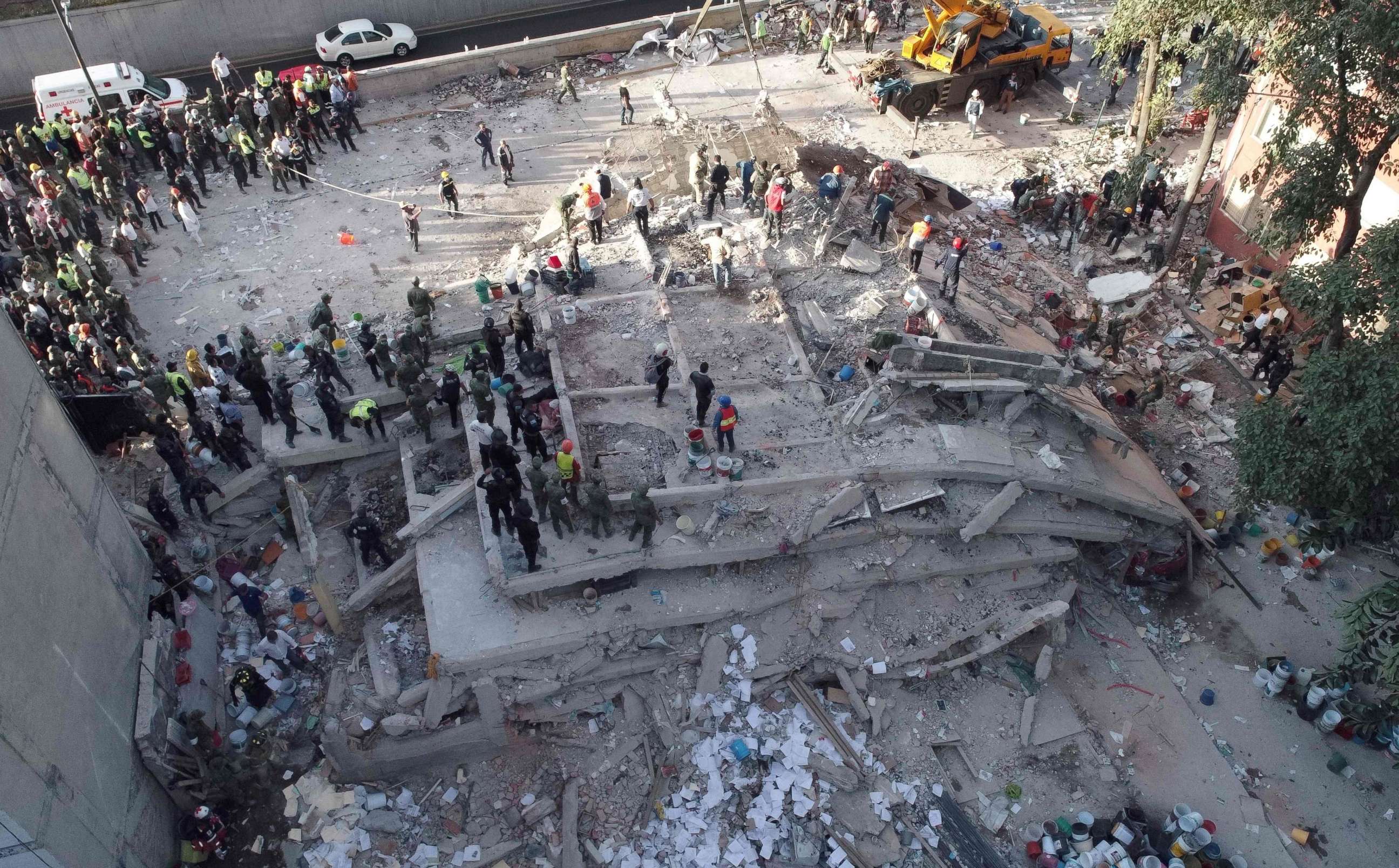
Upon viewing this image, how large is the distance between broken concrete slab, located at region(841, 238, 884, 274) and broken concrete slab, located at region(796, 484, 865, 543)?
17.8 feet

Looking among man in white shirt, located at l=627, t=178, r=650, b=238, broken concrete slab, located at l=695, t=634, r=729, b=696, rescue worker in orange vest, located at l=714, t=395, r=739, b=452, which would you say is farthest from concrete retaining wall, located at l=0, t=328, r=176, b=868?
man in white shirt, located at l=627, t=178, r=650, b=238

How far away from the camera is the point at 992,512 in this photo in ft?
40.8

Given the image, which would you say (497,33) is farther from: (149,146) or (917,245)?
(917,245)

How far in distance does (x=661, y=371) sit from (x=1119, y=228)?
35.4 ft

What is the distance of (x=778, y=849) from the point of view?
10.6 meters

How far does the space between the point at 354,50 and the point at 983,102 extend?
16.7 meters

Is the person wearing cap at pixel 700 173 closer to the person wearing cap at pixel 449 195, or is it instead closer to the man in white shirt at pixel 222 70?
the person wearing cap at pixel 449 195

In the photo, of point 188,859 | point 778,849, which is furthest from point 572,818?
point 188,859

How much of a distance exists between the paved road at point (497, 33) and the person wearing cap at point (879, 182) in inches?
524

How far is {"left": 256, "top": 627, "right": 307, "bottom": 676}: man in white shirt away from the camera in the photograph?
39.0ft

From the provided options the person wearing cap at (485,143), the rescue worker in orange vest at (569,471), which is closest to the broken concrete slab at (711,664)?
the rescue worker in orange vest at (569,471)

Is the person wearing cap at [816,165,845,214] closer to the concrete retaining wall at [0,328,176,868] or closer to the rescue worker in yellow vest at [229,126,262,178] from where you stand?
the rescue worker in yellow vest at [229,126,262,178]

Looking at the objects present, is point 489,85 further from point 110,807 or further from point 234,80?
point 110,807

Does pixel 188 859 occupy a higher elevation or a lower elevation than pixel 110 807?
lower
